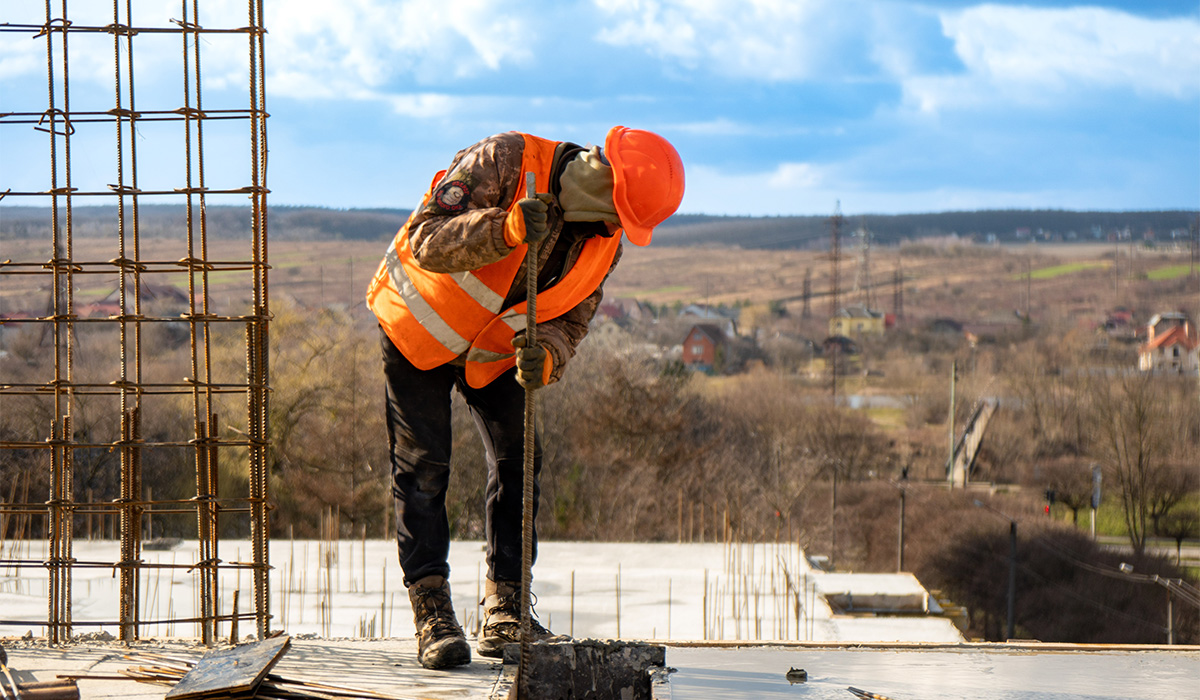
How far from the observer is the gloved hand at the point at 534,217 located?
261 cm

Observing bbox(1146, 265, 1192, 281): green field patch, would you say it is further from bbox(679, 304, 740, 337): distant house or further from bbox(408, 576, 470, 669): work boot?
bbox(408, 576, 470, 669): work boot

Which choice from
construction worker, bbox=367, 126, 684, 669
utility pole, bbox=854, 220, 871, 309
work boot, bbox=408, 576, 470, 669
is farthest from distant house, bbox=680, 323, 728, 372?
work boot, bbox=408, 576, 470, 669

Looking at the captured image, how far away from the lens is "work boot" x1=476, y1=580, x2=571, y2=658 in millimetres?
3105

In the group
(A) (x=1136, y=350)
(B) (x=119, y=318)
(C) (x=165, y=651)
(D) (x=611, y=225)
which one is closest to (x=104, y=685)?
(C) (x=165, y=651)

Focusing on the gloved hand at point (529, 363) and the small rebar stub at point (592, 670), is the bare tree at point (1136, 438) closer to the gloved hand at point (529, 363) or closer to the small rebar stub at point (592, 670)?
the small rebar stub at point (592, 670)

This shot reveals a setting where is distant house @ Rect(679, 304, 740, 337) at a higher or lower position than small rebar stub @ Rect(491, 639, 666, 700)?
higher

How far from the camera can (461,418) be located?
88.3 ft

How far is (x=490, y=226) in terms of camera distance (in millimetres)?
2697

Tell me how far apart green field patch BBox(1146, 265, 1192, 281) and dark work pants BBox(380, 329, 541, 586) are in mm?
76622

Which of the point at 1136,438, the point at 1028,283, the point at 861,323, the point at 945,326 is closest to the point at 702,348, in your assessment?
the point at 861,323

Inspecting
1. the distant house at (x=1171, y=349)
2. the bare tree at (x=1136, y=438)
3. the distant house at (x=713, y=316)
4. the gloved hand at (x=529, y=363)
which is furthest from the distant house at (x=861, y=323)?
the gloved hand at (x=529, y=363)

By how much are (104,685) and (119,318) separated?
1.18 meters

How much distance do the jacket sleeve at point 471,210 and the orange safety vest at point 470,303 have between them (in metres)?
0.05

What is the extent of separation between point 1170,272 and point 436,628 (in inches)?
3119
